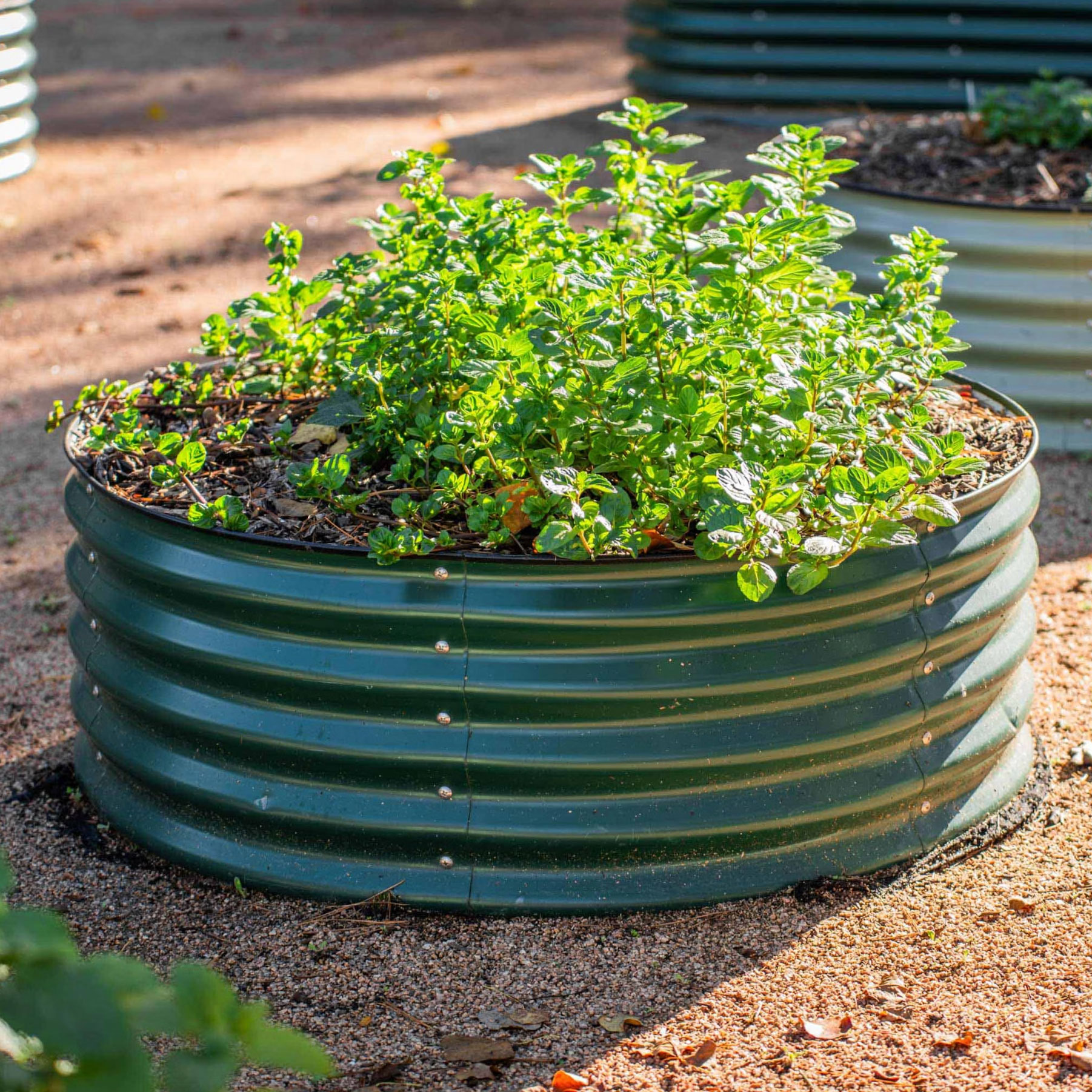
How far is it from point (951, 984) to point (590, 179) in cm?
645

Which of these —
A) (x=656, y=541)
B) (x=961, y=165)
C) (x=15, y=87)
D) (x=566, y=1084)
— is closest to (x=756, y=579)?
(x=656, y=541)

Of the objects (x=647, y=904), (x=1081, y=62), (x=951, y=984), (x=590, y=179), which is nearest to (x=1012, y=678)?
(x=951, y=984)

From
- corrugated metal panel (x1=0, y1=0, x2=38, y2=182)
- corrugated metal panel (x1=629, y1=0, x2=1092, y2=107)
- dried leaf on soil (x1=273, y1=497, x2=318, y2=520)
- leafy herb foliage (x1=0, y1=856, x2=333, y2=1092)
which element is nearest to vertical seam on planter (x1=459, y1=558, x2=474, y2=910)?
dried leaf on soil (x1=273, y1=497, x2=318, y2=520)

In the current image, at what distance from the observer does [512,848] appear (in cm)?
245

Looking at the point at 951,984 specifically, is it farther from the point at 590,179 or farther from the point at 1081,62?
the point at 1081,62

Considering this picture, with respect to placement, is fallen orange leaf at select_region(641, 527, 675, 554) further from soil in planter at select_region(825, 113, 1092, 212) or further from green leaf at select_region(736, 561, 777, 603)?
soil in planter at select_region(825, 113, 1092, 212)

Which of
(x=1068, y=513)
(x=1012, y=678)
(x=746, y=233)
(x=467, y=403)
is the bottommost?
(x=1068, y=513)

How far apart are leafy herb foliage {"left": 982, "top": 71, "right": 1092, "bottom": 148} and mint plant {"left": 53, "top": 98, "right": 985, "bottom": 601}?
10.2ft

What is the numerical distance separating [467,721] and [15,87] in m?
6.80

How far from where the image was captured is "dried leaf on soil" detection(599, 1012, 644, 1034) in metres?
2.27

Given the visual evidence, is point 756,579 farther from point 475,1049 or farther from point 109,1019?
point 109,1019

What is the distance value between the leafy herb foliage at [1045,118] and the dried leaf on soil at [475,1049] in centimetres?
475

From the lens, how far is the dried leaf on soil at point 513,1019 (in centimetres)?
228

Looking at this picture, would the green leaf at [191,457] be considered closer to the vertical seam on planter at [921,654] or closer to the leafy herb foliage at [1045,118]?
the vertical seam on planter at [921,654]
